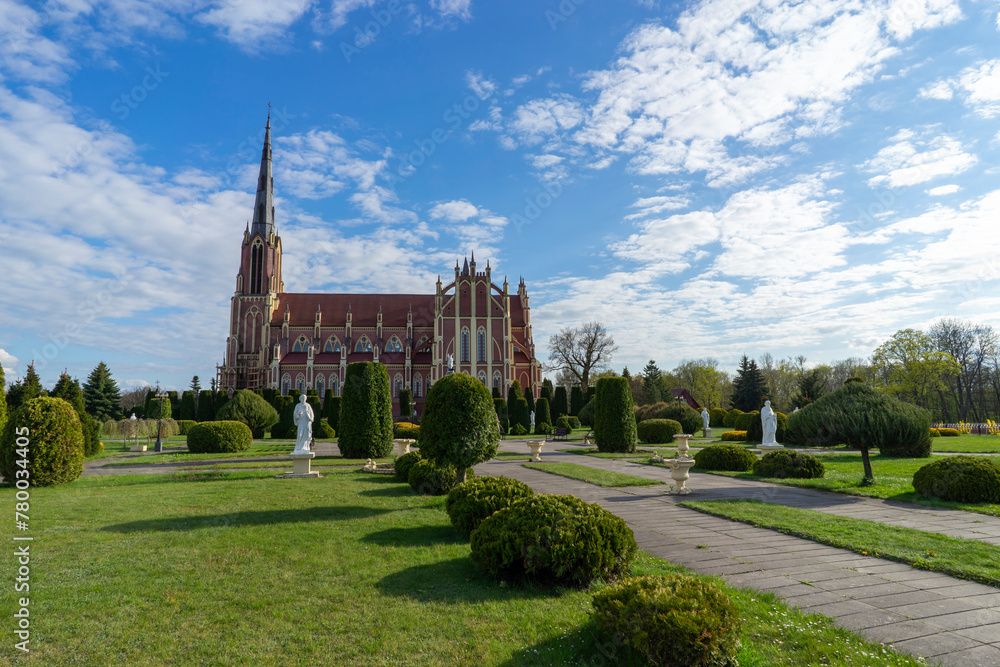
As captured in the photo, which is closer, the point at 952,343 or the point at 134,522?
the point at 134,522

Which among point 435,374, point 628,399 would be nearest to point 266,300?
point 435,374

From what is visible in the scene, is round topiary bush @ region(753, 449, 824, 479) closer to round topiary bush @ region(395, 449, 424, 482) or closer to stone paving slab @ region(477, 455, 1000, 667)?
stone paving slab @ region(477, 455, 1000, 667)

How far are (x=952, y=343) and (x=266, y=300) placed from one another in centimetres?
6875

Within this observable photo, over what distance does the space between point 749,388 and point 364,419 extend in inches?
1555

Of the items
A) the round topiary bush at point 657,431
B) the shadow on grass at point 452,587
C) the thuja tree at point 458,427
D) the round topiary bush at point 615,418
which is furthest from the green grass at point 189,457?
the round topiary bush at point 657,431

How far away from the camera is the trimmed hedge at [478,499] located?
7086mm

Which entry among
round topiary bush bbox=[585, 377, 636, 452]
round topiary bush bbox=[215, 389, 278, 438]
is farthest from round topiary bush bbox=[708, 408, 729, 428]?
round topiary bush bbox=[215, 389, 278, 438]

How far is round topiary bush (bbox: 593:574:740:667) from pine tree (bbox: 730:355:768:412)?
47.9 m

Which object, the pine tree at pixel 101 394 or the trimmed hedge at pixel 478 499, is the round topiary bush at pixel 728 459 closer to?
the trimmed hedge at pixel 478 499

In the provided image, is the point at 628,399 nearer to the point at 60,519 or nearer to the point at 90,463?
the point at 60,519

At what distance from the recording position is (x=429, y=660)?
11.8 feet

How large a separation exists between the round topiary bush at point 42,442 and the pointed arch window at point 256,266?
49472 millimetres

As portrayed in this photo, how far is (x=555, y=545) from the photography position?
16.7 ft

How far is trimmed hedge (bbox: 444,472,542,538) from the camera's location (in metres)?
7.09
